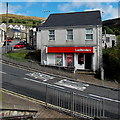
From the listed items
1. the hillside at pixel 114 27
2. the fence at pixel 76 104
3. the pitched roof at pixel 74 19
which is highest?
the hillside at pixel 114 27

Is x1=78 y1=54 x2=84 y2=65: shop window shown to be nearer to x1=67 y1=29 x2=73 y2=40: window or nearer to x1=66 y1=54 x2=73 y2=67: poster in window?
x1=66 y1=54 x2=73 y2=67: poster in window

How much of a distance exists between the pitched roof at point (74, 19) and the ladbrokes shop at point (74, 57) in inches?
144

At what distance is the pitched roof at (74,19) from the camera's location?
20.2 meters

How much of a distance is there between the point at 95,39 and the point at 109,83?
6.58m

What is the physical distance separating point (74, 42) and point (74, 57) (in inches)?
84.4

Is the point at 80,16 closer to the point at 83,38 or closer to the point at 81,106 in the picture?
the point at 83,38

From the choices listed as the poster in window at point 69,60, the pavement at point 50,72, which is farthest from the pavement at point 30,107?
the poster in window at point 69,60

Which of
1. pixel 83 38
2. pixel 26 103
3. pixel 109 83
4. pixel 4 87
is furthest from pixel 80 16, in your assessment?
pixel 26 103

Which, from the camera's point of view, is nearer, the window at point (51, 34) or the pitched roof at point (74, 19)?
the pitched roof at point (74, 19)

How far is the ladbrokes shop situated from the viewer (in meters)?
19.2

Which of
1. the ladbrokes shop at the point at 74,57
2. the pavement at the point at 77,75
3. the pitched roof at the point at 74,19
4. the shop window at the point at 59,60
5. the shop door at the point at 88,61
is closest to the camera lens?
the pavement at the point at 77,75

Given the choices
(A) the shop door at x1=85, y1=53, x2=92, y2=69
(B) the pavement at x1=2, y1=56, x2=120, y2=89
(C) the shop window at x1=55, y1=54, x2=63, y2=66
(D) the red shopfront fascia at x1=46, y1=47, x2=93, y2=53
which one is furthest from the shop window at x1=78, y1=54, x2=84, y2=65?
(C) the shop window at x1=55, y1=54, x2=63, y2=66

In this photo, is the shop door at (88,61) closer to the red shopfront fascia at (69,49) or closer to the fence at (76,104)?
the red shopfront fascia at (69,49)

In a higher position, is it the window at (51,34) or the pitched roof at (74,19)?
the pitched roof at (74,19)
